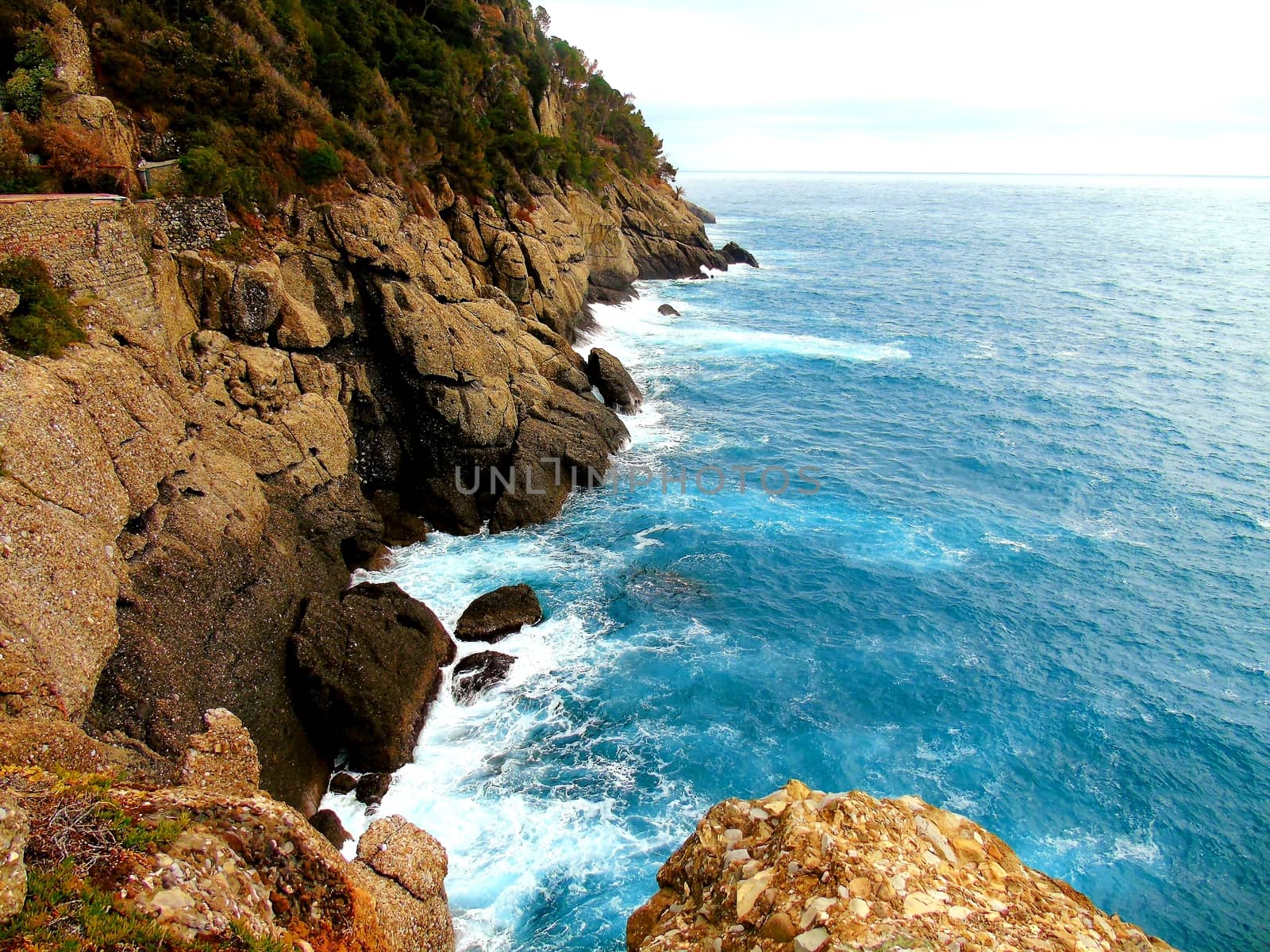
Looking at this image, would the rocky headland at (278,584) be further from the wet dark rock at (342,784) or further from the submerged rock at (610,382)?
the wet dark rock at (342,784)

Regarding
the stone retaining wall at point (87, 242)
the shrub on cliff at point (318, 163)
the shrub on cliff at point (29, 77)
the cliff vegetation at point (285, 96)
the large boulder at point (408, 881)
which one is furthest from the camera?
the shrub on cliff at point (318, 163)

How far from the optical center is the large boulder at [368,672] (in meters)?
18.8

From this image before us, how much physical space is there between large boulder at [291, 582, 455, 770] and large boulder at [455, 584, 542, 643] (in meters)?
1.53

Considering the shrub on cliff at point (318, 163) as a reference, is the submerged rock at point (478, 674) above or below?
below

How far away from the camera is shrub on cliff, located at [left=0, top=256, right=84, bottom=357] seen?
15891 millimetres

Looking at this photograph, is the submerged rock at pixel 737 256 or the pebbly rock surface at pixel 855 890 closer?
the pebbly rock surface at pixel 855 890

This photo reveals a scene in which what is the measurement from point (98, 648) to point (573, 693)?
39.8ft

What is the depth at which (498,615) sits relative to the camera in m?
23.8

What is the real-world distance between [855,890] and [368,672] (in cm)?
1503

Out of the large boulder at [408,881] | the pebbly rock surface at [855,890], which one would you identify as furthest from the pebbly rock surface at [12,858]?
the pebbly rock surface at [855,890]

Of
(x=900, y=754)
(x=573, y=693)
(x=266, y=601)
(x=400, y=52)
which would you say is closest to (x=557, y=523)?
(x=573, y=693)

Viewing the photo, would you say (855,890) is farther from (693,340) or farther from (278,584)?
(693,340)

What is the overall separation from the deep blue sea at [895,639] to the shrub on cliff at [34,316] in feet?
42.2

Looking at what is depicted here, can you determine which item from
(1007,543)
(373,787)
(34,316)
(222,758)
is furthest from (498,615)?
(1007,543)
